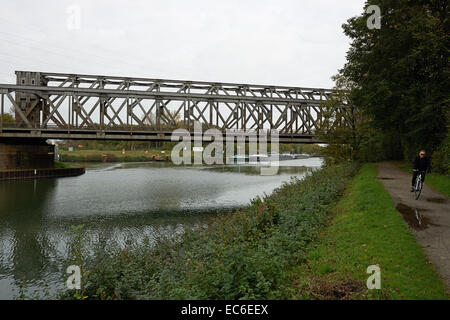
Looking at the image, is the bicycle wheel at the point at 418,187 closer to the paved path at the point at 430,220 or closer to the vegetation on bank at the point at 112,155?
the paved path at the point at 430,220

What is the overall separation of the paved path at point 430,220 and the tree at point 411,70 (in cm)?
552

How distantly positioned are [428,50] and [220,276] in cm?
1819

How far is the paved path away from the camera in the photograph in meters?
6.21

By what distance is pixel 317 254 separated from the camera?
691 cm

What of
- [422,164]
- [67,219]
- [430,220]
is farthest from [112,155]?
[430,220]

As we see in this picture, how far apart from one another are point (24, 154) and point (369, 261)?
43433 mm

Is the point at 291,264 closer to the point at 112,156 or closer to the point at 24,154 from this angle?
the point at 24,154

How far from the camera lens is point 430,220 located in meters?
8.80

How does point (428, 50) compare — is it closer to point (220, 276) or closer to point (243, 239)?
point (243, 239)

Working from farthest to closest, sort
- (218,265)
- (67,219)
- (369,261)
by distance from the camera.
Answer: (67,219) < (369,261) < (218,265)

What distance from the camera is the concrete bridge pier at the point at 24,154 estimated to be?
34.4 metres

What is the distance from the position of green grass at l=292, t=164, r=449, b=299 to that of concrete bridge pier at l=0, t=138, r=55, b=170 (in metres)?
40.6

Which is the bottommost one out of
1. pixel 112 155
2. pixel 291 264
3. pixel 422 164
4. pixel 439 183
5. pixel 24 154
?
pixel 291 264

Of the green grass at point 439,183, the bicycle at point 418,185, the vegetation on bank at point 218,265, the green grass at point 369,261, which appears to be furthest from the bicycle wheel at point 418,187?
the vegetation on bank at point 218,265
